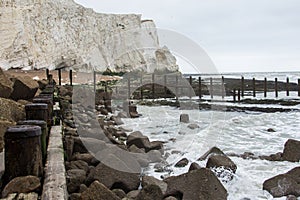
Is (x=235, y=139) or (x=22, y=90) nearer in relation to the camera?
(x=22, y=90)

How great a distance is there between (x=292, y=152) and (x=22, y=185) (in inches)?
186

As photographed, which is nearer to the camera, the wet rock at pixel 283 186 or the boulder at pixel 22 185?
the boulder at pixel 22 185

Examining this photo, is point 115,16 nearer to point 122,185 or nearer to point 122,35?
point 122,35

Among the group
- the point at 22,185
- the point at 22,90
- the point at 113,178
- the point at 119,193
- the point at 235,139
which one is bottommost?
the point at 235,139

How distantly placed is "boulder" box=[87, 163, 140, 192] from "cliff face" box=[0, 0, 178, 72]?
27.6 metres

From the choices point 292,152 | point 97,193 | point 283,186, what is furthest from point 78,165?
point 292,152

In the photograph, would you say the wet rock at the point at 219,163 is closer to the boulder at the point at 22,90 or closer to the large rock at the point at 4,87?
the large rock at the point at 4,87

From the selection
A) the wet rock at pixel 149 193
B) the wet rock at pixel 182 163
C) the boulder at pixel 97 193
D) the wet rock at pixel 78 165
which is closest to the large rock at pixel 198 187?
the wet rock at pixel 149 193

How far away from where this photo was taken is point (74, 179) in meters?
3.89

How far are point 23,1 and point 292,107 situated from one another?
2795cm

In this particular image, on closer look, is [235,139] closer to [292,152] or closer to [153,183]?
[292,152]

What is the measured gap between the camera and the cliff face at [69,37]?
3131cm

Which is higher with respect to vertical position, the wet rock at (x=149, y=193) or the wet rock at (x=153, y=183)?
the wet rock at (x=149, y=193)

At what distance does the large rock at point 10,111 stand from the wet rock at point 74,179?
3.25 feet
